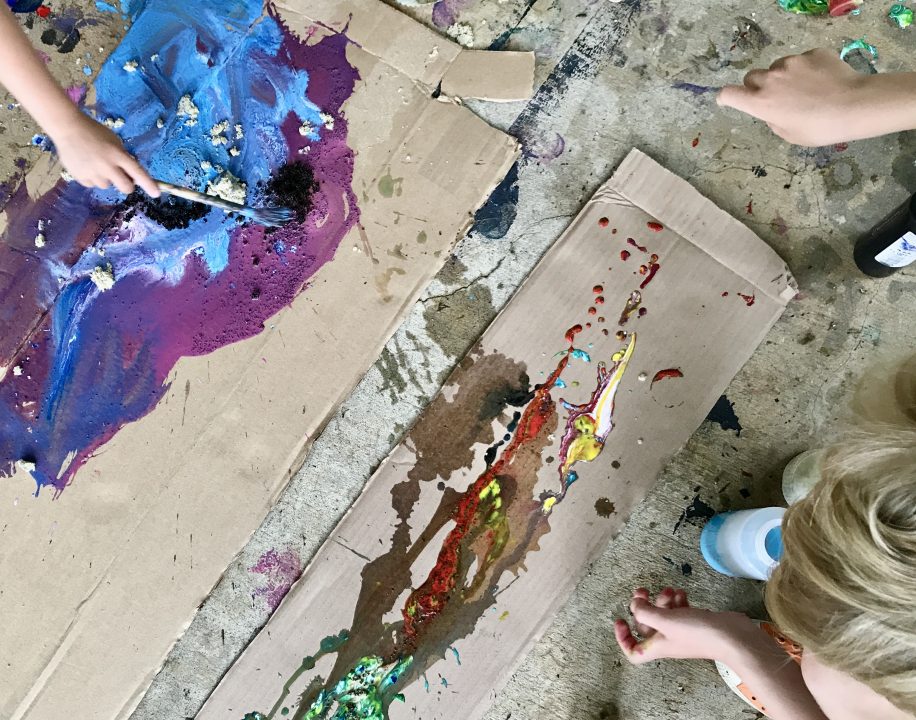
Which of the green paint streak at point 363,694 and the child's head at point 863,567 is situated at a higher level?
the child's head at point 863,567

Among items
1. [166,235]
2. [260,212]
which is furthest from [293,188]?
[166,235]

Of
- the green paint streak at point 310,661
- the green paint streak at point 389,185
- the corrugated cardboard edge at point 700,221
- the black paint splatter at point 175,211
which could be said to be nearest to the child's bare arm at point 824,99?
the corrugated cardboard edge at point 700,221

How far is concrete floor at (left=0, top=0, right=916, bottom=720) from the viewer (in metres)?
1.52

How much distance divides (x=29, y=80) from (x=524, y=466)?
1.42 meters

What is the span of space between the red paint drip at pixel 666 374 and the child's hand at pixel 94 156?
51.1 inches

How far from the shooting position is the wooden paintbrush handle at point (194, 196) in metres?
1.44

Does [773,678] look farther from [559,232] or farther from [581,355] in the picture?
[559,232]

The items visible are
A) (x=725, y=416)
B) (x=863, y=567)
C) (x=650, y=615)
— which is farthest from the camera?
(x=725, y=416)

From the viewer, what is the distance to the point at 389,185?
1550 mm

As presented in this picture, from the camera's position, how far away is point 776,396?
5.05 ft

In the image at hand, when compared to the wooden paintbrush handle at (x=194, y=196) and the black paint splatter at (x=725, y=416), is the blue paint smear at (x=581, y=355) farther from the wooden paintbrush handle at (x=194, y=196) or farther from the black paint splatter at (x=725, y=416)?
the wooden paintbrush handle at (x=194, y=196)

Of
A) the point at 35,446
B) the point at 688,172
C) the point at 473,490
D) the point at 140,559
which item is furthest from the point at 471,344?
the point at 35,446

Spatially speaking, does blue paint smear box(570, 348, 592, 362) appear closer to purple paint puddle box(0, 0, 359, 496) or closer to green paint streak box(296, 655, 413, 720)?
purple paint puddle box(0, 0, 359, 496)

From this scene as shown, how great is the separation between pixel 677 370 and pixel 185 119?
1.43 m
